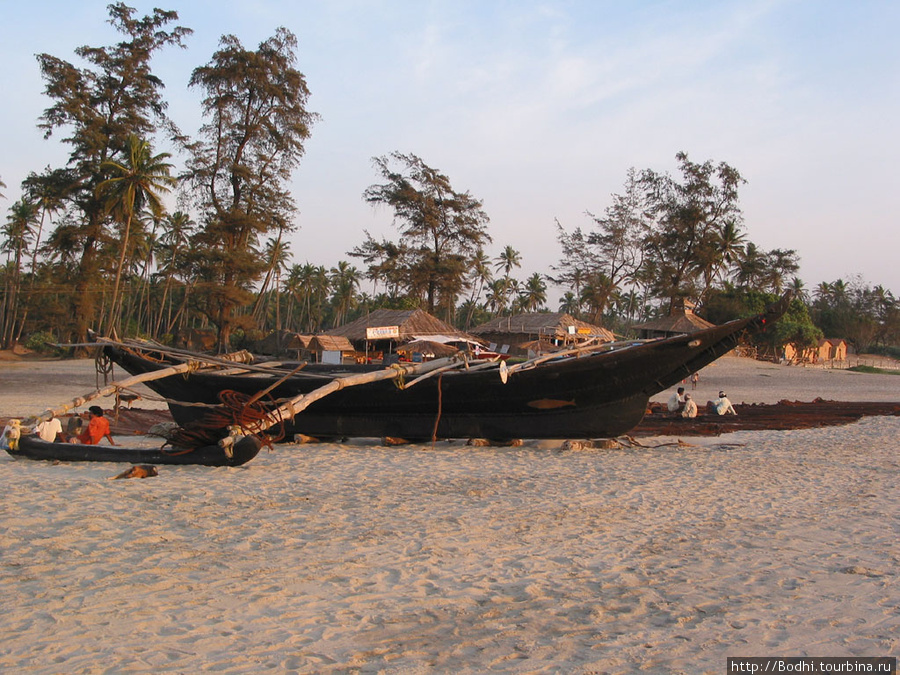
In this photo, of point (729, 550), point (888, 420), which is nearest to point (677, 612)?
point (729, 550)

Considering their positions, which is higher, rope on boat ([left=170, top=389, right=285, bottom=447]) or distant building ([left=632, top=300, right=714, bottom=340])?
distant building ([left=632, top=300, right=714, bottom=340])

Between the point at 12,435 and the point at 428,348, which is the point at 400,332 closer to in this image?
the point at 428,348

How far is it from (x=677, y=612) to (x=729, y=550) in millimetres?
1172

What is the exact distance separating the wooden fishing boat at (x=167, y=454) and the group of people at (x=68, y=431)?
41cm

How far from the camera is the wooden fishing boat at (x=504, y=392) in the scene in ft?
26.2

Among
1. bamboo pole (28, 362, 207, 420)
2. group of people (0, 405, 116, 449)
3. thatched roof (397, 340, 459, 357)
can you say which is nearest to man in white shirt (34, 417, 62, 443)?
group of people (0, 405, 116, 449)

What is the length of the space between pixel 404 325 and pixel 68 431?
18774 millimetres

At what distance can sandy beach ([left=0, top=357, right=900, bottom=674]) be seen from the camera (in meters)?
Answer: 2.72

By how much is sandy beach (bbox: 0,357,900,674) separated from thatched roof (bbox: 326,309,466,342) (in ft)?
67.0

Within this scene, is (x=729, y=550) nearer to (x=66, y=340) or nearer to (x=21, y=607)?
(x=21, y=607)

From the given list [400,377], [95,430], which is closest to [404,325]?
[400,377]

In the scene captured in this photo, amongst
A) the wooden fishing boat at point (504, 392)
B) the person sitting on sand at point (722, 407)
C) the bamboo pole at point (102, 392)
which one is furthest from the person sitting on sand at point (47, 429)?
the person sitting on sand at point (722, 407)

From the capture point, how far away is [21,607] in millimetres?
3039

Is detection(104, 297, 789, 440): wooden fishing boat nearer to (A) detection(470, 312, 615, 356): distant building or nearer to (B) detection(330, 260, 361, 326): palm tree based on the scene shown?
(A) detection(470, 312, 615, 356): distant building
